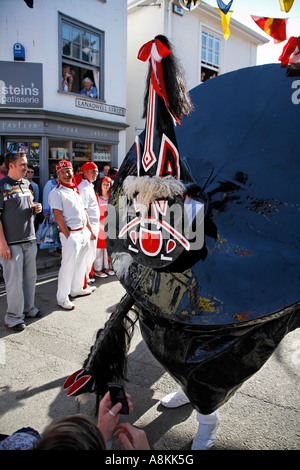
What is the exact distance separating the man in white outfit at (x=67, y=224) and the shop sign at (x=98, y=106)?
4.99m

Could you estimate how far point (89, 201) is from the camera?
505cm

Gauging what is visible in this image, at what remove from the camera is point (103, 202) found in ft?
18.9

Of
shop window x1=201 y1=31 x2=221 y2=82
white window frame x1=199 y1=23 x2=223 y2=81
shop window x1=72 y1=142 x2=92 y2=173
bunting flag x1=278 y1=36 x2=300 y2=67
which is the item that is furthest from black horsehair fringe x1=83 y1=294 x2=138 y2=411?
white window frame x1=199 y1=23 x2=223 y2=81

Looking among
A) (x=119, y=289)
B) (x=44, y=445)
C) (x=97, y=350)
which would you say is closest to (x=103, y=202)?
(x=119, y=289)

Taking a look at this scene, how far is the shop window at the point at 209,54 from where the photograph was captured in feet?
36.6

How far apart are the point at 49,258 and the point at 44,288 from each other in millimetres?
1495

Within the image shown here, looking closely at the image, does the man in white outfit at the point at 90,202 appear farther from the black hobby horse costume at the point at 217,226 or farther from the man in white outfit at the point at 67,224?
the black hobby horse costume at the point at 217,226

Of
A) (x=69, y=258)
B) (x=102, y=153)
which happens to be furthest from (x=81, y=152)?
(x=69, y=258)

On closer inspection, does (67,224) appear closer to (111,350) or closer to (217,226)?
(111,350)

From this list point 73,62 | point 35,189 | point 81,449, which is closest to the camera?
point 81,449

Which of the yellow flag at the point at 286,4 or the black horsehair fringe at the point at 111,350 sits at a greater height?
the yellow flag at the point at 286,4

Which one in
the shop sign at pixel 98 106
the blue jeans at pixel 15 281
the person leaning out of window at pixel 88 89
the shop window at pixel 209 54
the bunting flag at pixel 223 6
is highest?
the shop window at pixel 209 54

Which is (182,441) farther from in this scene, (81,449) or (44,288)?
(44,288)

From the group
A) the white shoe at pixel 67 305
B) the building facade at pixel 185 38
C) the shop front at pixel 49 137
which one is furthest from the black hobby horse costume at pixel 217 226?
the building facade at pixel 185 38
